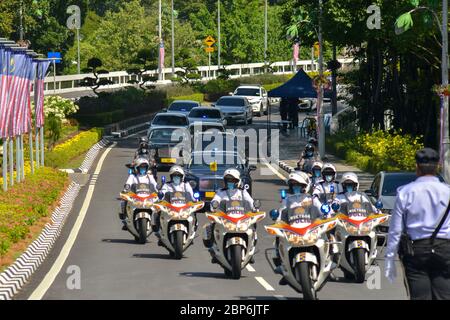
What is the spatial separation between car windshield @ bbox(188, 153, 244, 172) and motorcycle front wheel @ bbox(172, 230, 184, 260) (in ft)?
32.3

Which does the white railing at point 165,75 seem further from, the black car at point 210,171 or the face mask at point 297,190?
the face mask at point 297,190

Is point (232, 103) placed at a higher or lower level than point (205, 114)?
higher

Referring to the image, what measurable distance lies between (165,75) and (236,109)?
37.5 meters

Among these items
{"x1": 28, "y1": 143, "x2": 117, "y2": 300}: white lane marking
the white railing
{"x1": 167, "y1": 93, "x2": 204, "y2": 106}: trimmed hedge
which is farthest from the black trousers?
{"x1": 167, "y1": 93, "x2": 204, "y2": 106}: trimmed hedge

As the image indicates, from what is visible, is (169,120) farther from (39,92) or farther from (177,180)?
(177,180)

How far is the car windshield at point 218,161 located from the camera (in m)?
32.5

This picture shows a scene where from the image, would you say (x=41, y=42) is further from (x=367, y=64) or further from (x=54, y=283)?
(x=54, y=283)

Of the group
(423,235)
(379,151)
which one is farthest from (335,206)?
(379,151)

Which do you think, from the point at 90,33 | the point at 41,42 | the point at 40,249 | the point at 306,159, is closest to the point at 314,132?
the point at 306,159

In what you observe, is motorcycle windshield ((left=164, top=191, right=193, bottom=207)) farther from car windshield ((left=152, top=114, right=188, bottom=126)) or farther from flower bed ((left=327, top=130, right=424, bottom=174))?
car windshield ((left=152, top=114, right=188, bottom=126))

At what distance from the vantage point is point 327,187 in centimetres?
2322

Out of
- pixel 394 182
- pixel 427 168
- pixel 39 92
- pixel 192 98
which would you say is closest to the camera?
pixel 427 168

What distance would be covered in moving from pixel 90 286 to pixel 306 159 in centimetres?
1476

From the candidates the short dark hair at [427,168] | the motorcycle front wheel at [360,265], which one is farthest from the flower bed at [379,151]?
the short dark hair at [427,168]
